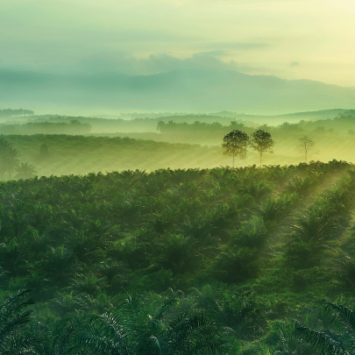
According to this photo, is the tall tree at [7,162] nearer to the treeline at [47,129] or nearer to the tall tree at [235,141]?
the tall tree at [235,141]

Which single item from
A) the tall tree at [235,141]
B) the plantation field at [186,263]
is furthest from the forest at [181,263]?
the tall tree at [235,141]

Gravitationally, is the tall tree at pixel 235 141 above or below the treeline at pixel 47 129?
below

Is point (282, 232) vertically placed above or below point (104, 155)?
below

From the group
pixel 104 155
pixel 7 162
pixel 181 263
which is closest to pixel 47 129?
pixel 104 155

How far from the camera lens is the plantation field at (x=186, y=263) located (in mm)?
12844

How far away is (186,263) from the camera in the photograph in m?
23.6

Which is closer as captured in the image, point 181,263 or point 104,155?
point 181,263

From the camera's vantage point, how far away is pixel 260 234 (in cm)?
2517

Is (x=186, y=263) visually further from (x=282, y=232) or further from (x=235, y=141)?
(x=235, y=141)

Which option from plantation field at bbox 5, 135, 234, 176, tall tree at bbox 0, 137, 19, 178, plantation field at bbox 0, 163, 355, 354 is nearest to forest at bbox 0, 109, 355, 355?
plantation field at bbox 0, 163, 355, 354

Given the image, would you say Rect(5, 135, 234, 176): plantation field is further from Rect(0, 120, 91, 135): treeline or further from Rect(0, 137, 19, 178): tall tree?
Rect(0, 120, 91, 135): treeline

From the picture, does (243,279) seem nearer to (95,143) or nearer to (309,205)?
(309,205)

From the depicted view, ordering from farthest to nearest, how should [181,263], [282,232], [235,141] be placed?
1. [235,141]
2. [282,232]
3. [181,263]

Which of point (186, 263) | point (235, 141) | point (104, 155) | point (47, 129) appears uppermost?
point (47, 129)
